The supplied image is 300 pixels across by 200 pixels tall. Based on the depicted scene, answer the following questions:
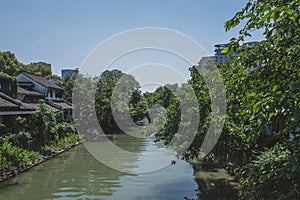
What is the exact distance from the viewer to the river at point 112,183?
10148 millimetres

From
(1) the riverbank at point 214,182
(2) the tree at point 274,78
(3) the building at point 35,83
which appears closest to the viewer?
(2) the tree at point 274,78

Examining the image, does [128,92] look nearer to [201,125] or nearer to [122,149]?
Result: [122,149]

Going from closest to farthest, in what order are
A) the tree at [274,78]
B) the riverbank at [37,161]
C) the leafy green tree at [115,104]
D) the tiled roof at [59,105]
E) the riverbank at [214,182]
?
the tree at [274,78] → the riverbank at [214,182] → the riverbank at [37,161] → the tiled roof at [59,105] → the leafy green tree at [115,104]

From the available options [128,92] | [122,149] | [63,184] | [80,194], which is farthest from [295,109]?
[128,92]

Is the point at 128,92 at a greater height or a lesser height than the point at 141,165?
greater

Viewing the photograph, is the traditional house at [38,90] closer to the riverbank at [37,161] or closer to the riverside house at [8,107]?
the riverside house at [8,107]

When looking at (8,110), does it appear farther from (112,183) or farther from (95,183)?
(112,183)

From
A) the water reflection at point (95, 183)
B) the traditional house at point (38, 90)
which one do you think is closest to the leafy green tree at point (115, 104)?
the traditional house at point (38, 90)

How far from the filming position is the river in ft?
33.3

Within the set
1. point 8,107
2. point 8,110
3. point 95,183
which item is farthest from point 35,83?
point 95,183

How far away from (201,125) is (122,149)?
1193 centimetres

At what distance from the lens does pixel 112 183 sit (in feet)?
38.6

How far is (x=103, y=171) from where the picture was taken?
46.7 feet

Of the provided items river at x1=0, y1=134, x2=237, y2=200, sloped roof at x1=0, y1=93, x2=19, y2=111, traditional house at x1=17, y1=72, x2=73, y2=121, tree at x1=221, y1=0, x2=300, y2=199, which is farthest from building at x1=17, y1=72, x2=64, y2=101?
tree at x1=221, y1=0, x2=300, y2=199
